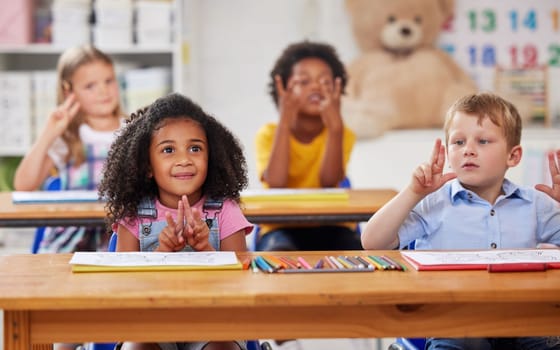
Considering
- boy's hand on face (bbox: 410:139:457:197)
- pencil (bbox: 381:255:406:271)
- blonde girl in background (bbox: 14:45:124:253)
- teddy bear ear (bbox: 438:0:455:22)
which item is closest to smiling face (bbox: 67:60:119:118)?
blonde girl in background (bbox: 14:45:124:253)

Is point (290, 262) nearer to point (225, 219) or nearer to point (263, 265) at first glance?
point (263, 265)

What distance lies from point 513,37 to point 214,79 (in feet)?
5.37

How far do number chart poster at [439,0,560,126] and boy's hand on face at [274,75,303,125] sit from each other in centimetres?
173

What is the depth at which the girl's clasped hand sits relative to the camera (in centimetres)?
179

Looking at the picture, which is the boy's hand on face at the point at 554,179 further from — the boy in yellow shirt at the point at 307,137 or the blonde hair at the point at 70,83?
the blonde hair at the point at 70,83

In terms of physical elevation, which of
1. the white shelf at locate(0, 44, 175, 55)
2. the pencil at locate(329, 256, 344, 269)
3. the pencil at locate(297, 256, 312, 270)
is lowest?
the pencil at locate(297, 256, 312, 270)

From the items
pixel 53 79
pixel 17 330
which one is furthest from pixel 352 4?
pixel 17 330

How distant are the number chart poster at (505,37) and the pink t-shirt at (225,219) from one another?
293cm

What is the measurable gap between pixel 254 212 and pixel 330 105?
739 millimetres

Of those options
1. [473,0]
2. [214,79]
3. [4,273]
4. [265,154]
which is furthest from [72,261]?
[473,0]

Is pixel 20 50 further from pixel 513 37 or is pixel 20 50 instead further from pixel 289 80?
pixel 513 37

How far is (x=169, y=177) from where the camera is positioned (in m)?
1.98

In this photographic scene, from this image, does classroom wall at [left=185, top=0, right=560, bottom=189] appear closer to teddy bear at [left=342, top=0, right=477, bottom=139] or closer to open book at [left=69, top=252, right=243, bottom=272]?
teddy bear at [left=342, top=0, right=477, bottom=139]

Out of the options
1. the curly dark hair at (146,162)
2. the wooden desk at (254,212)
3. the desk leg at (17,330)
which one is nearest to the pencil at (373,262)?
the curly dark hair at (146,162)
